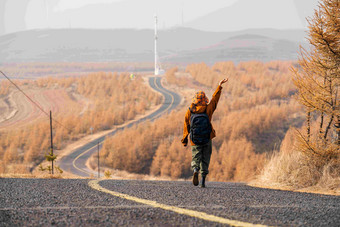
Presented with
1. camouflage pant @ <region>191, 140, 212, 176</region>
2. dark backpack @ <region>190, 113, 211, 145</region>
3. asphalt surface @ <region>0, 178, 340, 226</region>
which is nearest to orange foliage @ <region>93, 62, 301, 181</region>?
camouflage pant @ <region>191, 140, 212, 176</region>

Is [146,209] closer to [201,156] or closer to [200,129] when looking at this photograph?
[200,129]

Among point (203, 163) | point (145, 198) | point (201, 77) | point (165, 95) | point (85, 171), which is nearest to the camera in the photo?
point (145, 198)

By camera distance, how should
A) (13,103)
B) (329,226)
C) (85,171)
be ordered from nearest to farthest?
(329,226)
(85,171)
(13,103)

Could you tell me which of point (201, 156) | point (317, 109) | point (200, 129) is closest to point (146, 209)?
point (200, 129)

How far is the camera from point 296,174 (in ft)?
29.4

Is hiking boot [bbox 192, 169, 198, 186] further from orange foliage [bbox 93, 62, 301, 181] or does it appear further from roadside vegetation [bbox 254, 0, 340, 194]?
orange foliage [bbox 93, 62, 301, 181]

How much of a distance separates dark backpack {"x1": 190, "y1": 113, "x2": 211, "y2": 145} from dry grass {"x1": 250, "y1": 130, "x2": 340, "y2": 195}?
247cm

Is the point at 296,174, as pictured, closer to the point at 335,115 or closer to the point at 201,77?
the point at 335,115

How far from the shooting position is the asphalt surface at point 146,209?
4.18 meters

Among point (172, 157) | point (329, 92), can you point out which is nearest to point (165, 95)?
point (172, 157)

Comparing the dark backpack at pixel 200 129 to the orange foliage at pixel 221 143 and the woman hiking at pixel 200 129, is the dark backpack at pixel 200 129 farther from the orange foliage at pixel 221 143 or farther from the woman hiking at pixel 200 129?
the orange foliage at pixel 221 143

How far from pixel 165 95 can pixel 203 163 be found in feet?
221

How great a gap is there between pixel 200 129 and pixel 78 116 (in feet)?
167

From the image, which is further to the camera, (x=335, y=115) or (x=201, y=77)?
(x=201, y=77)
